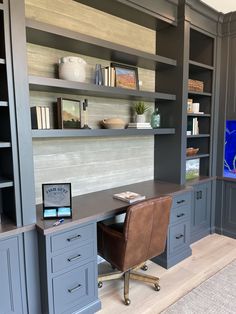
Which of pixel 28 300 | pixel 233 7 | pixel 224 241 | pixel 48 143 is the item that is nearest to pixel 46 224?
→ pixel 28 300

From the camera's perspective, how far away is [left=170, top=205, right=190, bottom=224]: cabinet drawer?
2.43 m

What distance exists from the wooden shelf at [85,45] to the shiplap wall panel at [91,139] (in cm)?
10

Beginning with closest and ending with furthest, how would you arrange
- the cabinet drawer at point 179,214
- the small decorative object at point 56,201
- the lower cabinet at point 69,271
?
the lower cabinet at point 69,271
the small decorative object at point 56,201
the cabinet drawer at point 179,214

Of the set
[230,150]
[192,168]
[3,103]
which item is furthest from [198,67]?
[3,103]

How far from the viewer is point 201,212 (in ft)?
10.2

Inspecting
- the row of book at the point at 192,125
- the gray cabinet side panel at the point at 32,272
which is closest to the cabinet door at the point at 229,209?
the row of book at the point at 192,125

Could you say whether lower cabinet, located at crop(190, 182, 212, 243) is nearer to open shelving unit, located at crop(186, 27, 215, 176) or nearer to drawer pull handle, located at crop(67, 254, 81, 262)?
open shelving unit, located at crop(186, 27, 215, 176)

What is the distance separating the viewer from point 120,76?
234cm

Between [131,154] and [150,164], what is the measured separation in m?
0.35

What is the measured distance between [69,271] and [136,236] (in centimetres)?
54

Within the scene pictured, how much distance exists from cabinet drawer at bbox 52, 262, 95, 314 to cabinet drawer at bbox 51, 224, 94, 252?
21 cm

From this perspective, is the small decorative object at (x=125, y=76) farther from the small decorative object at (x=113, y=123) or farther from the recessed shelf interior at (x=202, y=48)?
the recessed shelf interior at (x=202, y=48)

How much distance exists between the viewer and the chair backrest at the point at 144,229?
5.79 feet

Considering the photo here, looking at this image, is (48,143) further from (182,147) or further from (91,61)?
(182,147)
